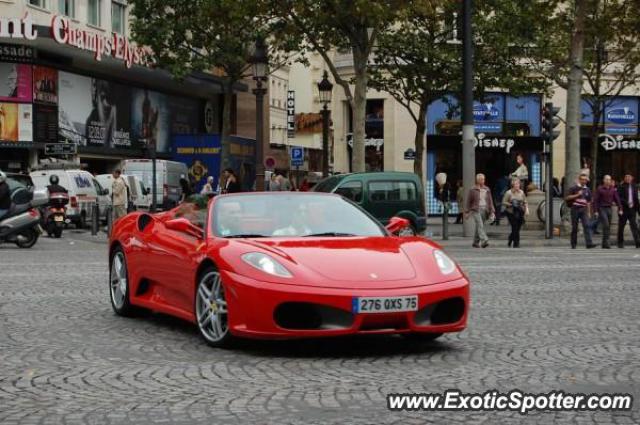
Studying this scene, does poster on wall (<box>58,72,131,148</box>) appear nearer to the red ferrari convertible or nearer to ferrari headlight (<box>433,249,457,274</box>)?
the red ferrari convertible

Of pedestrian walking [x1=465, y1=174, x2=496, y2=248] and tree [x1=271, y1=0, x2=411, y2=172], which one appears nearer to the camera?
pedestrian walking [x1=465, y1=174, x2=496, y2=248]

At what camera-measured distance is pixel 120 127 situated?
51875 mm

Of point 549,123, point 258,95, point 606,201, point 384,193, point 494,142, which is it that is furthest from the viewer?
point 494,142

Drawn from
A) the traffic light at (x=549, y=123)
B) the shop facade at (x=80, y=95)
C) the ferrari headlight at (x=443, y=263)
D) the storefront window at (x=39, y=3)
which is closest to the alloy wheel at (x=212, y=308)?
the ferrari headlight at (x=443, y=263)

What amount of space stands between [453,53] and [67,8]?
16.3 metres

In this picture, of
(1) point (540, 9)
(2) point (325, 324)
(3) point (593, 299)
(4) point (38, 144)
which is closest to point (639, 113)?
(1) point (540, 9)

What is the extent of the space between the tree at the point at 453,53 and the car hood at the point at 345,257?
27.9 meters

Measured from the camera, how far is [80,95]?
47.9 meters

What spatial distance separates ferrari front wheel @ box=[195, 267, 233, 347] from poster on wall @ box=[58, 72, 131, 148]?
126 feet

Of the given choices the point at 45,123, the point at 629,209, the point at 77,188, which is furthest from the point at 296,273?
the point at 45,123

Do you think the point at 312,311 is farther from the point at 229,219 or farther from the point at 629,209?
the point at 629,209

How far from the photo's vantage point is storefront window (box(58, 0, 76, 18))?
145ft

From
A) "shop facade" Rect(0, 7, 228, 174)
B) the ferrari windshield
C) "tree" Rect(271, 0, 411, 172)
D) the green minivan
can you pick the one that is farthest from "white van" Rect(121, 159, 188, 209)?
the ferrari windshield

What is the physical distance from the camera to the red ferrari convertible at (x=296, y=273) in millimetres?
7684
